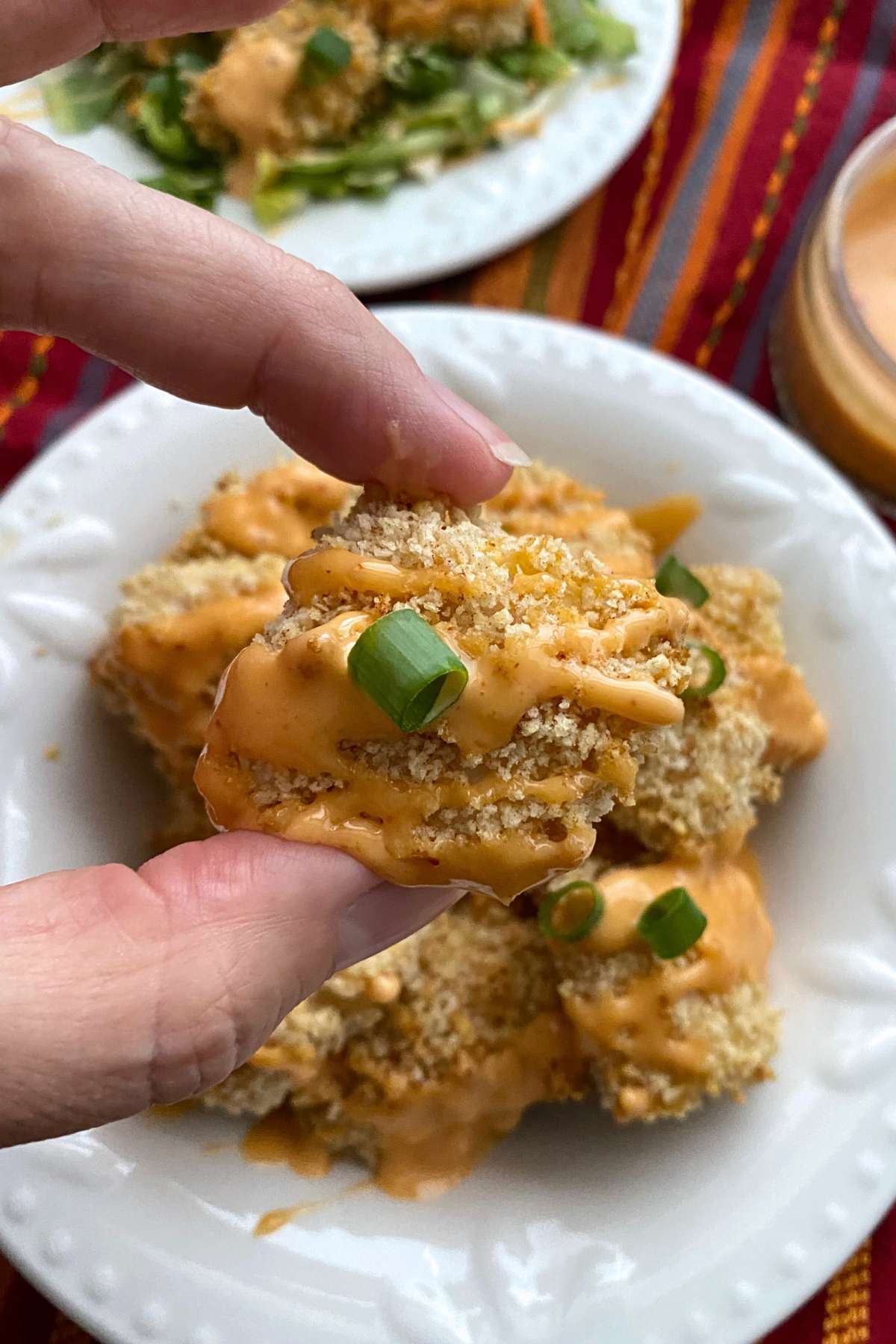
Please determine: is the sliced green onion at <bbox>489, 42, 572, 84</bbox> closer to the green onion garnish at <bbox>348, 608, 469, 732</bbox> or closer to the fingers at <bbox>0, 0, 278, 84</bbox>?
the fingers at <bbox>0, 0, 278, 84</bbox>

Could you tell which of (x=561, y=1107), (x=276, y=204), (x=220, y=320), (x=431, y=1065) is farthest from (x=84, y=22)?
(x=561, y=1107)

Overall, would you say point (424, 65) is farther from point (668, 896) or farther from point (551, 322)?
point (668, 896)

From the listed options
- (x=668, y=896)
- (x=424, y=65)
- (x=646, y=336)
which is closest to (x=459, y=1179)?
(x=668, y=896)

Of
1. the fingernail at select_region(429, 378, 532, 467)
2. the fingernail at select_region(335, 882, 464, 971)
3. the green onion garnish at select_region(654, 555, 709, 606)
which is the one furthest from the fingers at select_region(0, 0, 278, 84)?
the fingernail at select_region(335, 882, 464, 971)

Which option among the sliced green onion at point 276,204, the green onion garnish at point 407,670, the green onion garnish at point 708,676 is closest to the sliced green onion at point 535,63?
the sliced green onion at point 276,204

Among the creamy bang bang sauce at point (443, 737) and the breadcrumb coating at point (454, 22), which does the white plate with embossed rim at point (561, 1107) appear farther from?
the breadcrumb coating at point (454, 22)
